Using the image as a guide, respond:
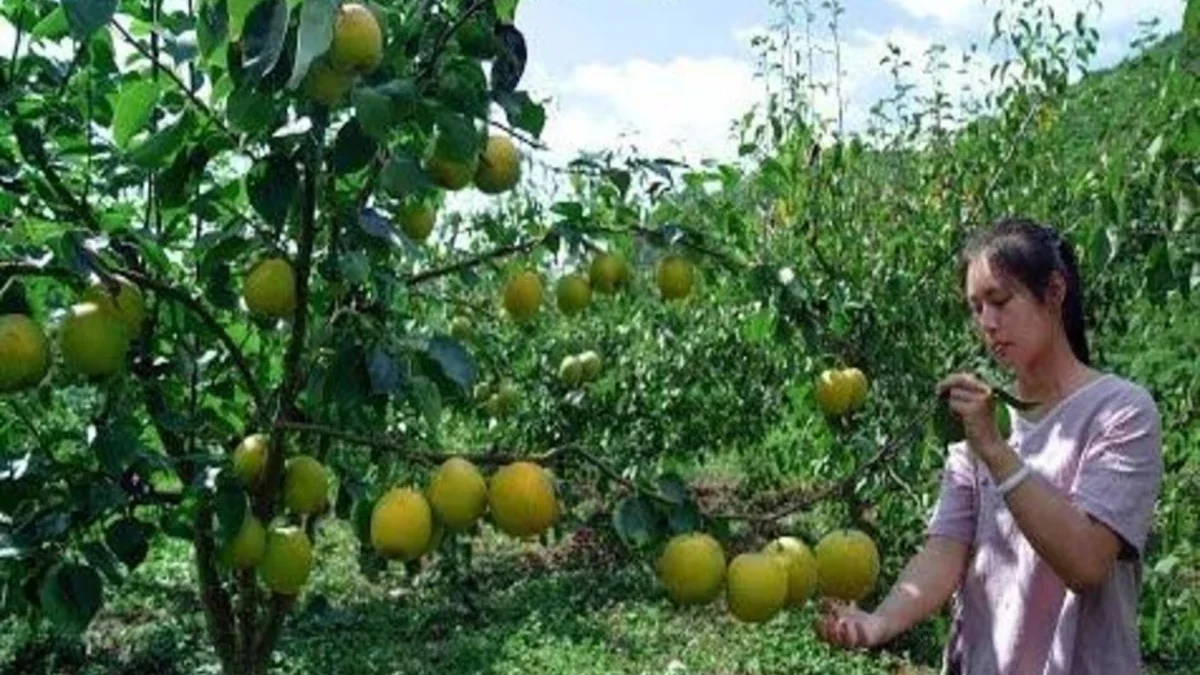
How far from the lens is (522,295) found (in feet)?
6.77

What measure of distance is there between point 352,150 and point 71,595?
586 mm

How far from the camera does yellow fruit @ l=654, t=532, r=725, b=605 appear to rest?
1.48 meters

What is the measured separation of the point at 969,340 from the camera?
4762 mm

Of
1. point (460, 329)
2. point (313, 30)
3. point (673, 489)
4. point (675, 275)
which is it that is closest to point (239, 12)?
point (313, 30)

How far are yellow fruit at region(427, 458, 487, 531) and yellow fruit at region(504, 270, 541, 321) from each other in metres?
0.58

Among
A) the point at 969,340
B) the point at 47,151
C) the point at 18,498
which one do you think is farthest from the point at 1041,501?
the point at 969,340

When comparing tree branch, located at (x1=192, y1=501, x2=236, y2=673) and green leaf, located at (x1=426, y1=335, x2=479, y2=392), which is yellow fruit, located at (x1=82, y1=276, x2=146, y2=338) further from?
tree branch, located at (x1=192, y1=501, x2=236, y2=673)

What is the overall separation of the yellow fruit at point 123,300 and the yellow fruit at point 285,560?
0.93 ft

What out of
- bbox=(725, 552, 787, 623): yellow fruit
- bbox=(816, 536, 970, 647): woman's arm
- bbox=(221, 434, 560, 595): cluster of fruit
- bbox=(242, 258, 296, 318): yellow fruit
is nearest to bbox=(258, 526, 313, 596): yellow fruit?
bbox=(221, 434, 560, 595): cluster of fruit

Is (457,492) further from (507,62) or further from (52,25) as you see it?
(52,25)

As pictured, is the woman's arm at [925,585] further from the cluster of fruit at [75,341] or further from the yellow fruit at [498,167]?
the cluster of fruit at [75,341]

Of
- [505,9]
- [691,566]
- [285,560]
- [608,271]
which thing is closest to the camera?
[691,566]

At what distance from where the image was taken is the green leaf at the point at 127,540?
1.67 meters

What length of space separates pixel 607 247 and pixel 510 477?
2.28 ft
